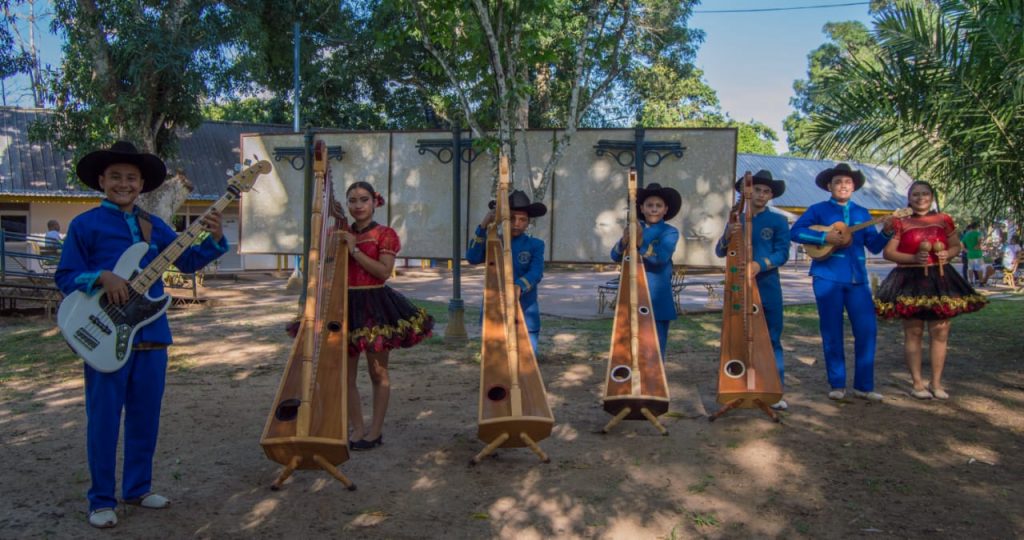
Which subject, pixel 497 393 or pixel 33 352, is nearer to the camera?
pixel 497 393

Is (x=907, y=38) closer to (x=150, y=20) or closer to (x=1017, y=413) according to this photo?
(x=1017, y=413)

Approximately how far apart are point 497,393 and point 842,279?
296 cm

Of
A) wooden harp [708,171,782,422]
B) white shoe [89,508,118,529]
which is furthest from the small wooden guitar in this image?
white shoe [89,508,118,529]

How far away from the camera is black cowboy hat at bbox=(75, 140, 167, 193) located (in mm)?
3945

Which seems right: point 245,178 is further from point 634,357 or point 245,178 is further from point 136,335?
point 634,357

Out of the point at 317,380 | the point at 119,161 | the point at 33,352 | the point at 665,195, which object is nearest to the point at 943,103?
the point at 665,195

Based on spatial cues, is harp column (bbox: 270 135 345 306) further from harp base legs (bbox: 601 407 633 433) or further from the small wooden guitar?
the small wooden guitar

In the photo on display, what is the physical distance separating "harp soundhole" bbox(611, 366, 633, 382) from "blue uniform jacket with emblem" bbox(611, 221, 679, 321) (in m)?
0.59

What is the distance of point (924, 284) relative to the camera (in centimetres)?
636

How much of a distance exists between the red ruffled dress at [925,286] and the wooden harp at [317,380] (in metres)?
4.23

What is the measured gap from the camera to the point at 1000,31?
7234 millimetres

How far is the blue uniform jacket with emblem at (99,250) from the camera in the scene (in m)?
3.86

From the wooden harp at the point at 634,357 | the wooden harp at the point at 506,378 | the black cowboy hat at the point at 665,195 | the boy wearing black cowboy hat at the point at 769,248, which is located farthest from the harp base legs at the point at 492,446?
the boy wearing black cowboy hat at the point at 769,248

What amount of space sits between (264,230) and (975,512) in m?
8.19
